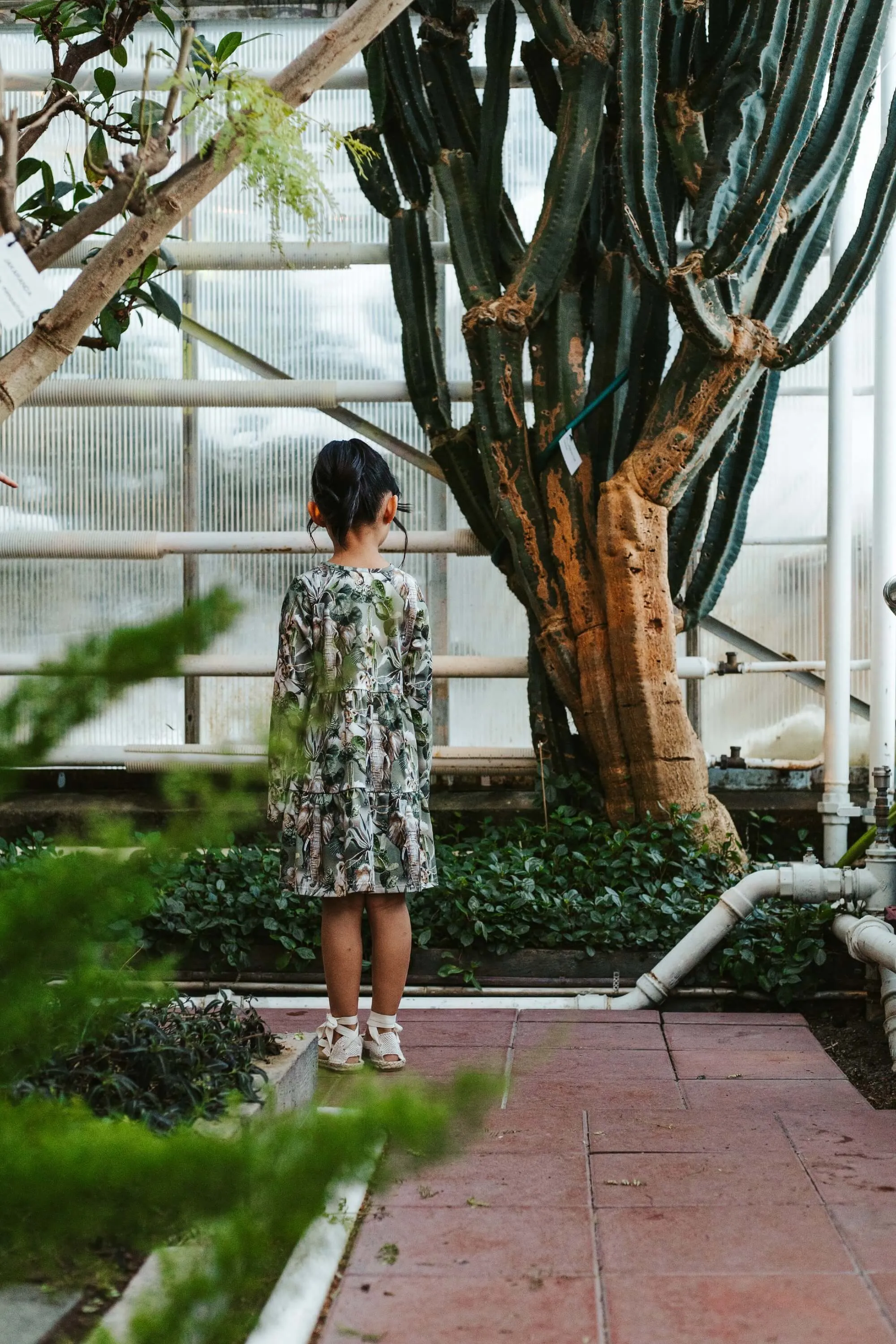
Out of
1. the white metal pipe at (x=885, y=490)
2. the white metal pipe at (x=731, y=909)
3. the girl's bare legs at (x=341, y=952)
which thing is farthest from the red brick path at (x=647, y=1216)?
the white metal pipe at (x=885, y=490)

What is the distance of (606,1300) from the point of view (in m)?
1.82

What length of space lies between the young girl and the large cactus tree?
4.65 feet

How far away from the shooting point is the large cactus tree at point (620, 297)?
13.2 ft

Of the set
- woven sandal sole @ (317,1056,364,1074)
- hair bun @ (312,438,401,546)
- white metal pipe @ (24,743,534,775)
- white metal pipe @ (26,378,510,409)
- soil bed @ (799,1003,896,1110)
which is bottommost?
soil bed @ (799,1003,896,1110)

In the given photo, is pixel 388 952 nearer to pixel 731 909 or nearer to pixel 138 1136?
pixel 731 909

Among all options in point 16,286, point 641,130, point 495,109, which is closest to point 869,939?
point 641,130

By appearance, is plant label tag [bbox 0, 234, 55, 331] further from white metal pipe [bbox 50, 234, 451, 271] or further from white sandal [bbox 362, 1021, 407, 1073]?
white metal pipe [bbox 50, 234, 451, 271]

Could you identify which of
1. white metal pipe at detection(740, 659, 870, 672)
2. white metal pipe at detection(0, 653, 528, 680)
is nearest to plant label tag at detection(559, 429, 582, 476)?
white metal pipe at detection(0, 653, 528, 680)

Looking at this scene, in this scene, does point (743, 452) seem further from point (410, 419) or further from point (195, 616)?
point (195, 616)

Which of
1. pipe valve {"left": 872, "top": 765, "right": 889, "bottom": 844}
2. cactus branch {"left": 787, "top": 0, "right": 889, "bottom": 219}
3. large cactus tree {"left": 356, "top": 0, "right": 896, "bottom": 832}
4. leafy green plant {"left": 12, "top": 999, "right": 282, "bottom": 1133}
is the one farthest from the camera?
large cactus tree {"left": 356, "top": 0, "right": 896, "bottom": 832}

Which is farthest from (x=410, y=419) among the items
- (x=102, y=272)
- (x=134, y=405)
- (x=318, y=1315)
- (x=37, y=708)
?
(x=37, y=708)

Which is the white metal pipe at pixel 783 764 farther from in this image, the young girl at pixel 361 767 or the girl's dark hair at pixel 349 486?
the girl's dark hair at pixel 349 486

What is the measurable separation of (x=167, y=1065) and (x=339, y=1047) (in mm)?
842

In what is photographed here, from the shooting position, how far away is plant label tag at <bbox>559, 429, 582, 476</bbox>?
4.50 meters
